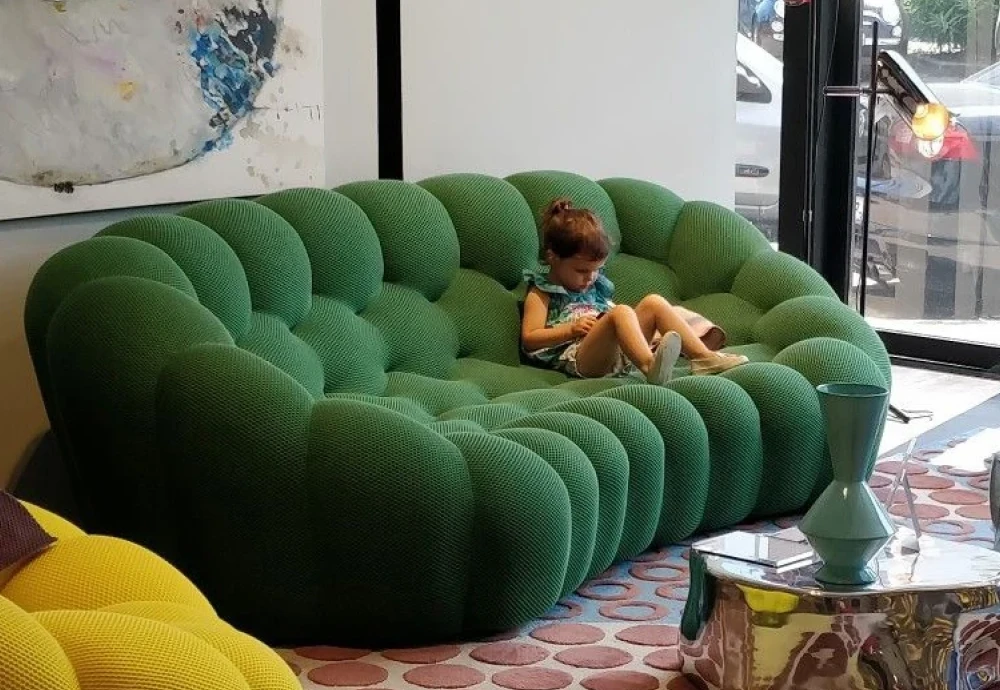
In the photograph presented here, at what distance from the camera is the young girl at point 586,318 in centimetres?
367

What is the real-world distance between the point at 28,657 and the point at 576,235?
2593 mm

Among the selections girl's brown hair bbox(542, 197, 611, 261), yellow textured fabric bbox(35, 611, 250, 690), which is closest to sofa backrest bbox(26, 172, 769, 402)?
girl's brown hair bbox(542, 197, 611, 261)

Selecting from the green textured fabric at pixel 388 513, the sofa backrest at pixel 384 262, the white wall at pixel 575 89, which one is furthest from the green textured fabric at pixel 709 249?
the green textured fabric at pixel 388 513

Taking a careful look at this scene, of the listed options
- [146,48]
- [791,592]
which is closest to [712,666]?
[791,592]

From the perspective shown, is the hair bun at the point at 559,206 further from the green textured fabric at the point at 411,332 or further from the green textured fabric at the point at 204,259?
the green textured fabric at the point at 204,259

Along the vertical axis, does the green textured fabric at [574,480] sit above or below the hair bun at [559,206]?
below

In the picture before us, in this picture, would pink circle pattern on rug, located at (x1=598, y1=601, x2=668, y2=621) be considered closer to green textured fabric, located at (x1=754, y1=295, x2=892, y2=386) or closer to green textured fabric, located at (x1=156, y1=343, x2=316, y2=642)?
green textured fabric, located at (x1=156, y1=343, x2=316, y2=642)

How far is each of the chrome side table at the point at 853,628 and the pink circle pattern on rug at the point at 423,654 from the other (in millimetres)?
534

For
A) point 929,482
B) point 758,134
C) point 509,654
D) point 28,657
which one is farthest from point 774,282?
point 28,657

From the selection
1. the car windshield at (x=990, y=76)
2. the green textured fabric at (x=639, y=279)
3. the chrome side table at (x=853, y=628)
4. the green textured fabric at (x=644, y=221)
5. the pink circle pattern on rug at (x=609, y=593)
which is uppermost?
the car windshield at (x=990, y=76)

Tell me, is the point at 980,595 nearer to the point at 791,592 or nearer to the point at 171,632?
the point at 791,592

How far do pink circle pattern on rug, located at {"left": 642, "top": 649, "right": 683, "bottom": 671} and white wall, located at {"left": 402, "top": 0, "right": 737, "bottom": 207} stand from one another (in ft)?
6.12

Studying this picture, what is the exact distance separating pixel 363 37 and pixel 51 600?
247 centimetres

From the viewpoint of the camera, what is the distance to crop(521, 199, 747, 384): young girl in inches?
144
